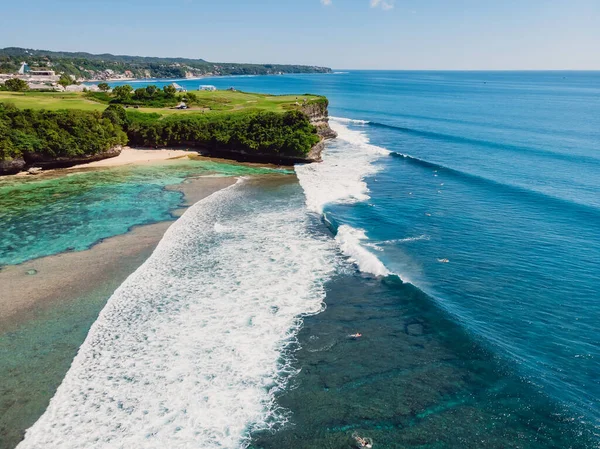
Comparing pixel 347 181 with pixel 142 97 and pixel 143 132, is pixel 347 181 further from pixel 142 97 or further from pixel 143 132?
pixel 142 97

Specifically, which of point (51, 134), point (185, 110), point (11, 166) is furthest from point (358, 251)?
point (185, 110)

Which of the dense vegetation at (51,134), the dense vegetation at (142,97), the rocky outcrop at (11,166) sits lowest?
the rocky outcrop at (11,166)

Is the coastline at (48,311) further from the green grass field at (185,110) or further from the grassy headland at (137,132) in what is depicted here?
the green grass field at (185,110)

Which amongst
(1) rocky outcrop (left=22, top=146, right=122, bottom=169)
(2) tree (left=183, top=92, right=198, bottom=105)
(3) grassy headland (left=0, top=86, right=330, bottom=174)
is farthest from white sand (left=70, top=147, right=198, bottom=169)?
(2) tree (left=183, top=92, right=198, bottom=105)

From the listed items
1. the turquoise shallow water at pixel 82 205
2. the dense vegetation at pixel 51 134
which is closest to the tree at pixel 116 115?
the dense vegetation at pixel 51 134

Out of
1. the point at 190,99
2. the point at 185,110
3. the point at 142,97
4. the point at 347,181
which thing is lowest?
the point at 347,181

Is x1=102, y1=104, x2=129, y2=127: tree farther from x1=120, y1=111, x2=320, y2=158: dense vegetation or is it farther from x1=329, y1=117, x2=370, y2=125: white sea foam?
x1=329, y1=117, x2=370, y2=125: white sea foam
